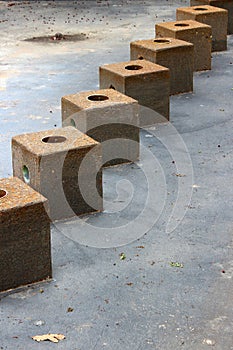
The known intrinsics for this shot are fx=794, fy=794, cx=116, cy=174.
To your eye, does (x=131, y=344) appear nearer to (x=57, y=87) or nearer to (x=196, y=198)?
(x=196, y=198)

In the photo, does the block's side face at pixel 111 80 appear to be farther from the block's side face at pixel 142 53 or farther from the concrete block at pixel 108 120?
the block's side face at pixel 142 53

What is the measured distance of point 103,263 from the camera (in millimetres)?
8031

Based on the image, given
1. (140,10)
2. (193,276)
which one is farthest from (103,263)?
(140,10)

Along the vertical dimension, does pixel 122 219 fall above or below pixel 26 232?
below

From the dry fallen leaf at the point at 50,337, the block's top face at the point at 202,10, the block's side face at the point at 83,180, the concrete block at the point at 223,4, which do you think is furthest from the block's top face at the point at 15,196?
the concrete block at the point at 223,4

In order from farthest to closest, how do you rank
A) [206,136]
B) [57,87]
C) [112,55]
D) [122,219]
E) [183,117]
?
1. [112,55]
2. [57,87]
3. [183,117]
4. [206,136]
5. [122,219]

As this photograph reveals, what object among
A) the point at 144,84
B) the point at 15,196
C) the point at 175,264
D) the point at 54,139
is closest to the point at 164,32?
the point at 144,84

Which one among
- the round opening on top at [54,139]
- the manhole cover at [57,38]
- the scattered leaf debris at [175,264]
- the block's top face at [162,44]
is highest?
the block's top face at [162,44]

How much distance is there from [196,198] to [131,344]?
323 cm

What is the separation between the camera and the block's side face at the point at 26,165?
865 centimetres

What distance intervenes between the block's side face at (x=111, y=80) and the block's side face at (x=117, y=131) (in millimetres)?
1343

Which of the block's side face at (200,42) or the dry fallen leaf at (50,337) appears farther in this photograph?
the block's side face at (200,42)

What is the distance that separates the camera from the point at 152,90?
12.1m

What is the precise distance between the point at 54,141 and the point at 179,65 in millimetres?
4903
